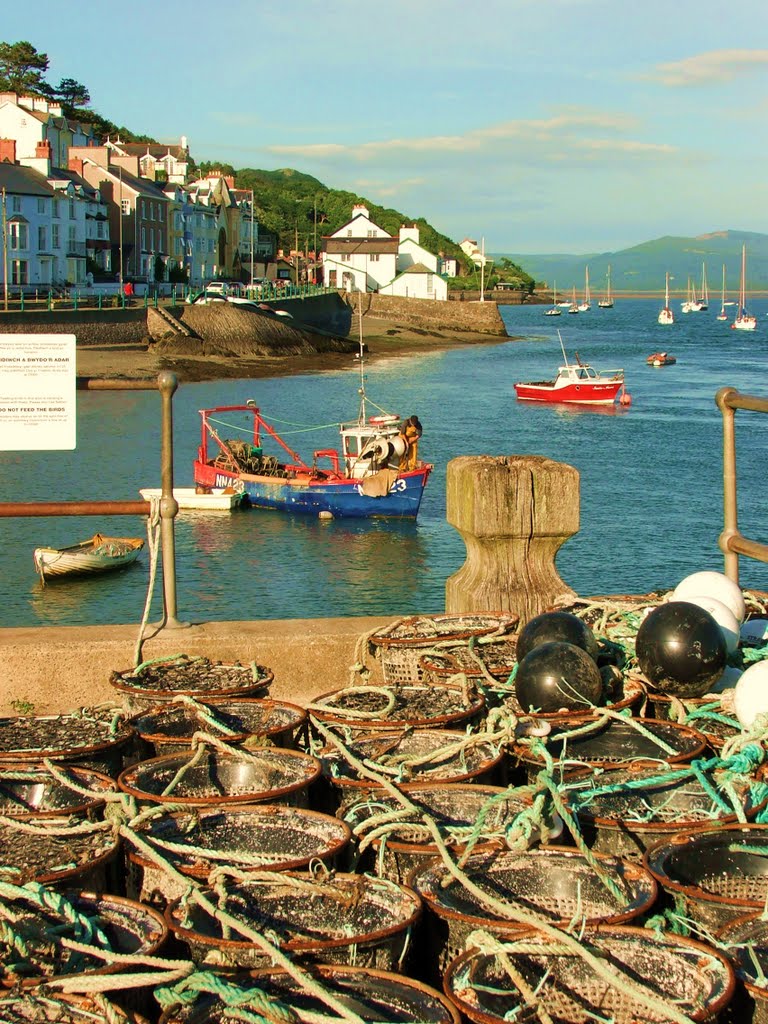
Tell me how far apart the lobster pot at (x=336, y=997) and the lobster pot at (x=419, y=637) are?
229 cm

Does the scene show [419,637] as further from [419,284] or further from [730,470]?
[419,284]

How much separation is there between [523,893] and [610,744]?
1102mm

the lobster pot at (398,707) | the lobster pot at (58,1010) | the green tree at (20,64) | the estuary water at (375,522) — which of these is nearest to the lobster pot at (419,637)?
the lobster pot at (398,707)

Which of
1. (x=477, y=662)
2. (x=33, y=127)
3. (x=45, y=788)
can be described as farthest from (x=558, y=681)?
(x=33, y=127)

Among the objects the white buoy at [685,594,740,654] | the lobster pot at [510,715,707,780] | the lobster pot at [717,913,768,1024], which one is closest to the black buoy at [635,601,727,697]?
the lobster pot at [510,715,707,780]

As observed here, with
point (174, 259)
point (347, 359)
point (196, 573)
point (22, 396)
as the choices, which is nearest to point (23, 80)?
point (174, 259)

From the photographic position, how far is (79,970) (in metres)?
2.65

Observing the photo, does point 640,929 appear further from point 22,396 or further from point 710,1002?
point 22,396

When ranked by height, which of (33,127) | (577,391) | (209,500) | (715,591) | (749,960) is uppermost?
(33,127)

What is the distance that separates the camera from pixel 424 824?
3.35m

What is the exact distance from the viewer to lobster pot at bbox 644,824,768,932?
316 cm

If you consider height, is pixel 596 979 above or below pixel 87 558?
above

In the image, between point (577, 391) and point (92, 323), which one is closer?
point (577, 391)

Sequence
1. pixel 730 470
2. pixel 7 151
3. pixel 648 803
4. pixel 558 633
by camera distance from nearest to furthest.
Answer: pixel 648 803, pixel 558 633, pixel 730 470, pixel 7 151
